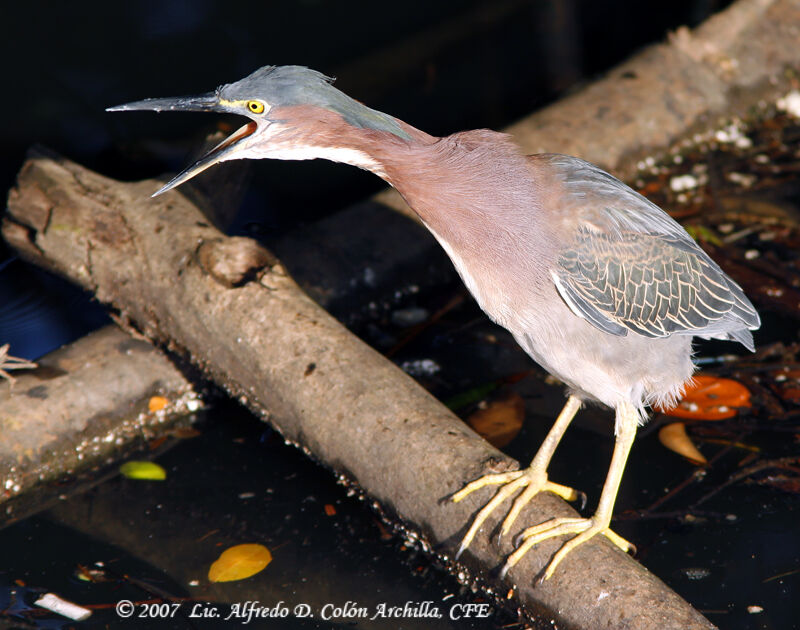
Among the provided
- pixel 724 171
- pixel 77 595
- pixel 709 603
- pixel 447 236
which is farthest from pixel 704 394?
pixel 77 595

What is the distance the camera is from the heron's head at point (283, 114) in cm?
267

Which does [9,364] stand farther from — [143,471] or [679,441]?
[679,441]

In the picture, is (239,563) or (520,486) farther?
(239,563)

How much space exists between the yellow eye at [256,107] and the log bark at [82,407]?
175 cm

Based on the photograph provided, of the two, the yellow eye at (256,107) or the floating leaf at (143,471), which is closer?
the yellow eye at (256,107)

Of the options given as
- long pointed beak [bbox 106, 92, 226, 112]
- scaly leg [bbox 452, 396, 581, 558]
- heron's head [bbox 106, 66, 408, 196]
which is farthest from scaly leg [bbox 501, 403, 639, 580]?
long pointed beak [bbox 106, 92, 226, 112]

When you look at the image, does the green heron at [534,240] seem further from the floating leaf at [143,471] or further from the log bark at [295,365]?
the floating leaf at [143,471]

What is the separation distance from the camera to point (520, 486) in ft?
10.5

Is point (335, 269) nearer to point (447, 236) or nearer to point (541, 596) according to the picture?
point (447, 236)

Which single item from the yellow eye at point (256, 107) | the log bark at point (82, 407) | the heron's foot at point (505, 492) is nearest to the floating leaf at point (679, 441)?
the heron's foot at point (505, 492)

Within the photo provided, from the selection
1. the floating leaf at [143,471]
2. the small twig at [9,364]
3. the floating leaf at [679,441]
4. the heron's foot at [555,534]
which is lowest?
the heron's foot at [555,534]

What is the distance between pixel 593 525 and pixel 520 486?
0.31 meters

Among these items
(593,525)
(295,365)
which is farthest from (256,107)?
(593,525)

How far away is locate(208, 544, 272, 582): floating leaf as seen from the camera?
129 inches
